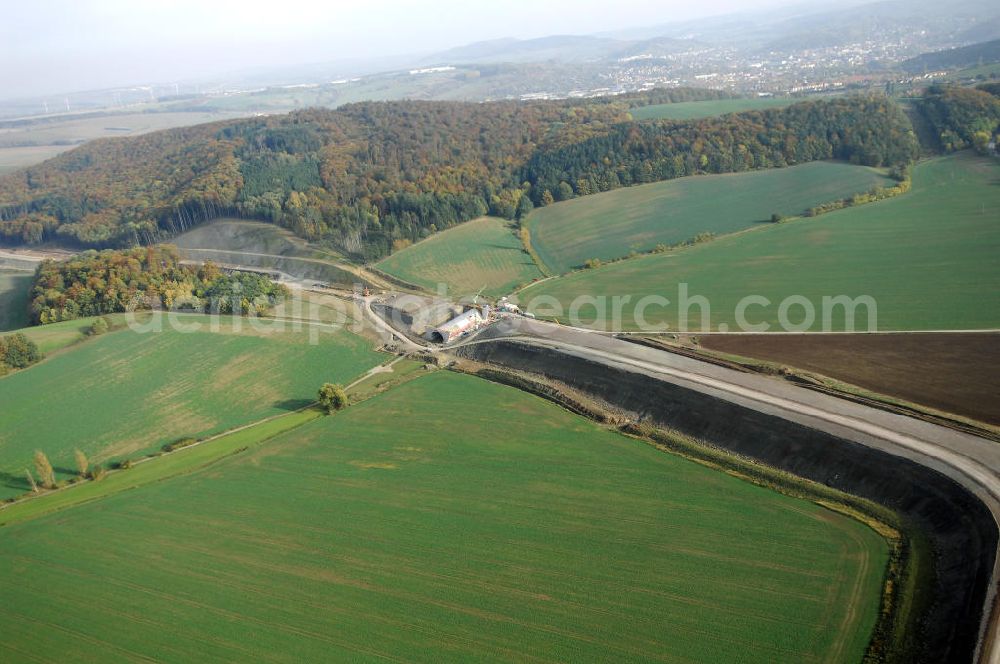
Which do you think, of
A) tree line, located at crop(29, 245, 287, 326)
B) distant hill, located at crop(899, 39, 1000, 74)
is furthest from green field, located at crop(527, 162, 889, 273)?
distant hill, located at crop(899, 39, 1000, 74)

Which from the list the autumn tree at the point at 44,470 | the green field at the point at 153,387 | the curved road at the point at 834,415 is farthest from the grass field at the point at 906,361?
the autumn tree at the point at 44,470

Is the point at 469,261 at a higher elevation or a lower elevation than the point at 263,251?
lower

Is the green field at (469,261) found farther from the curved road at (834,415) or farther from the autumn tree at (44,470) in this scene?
the autumn tree at (44,470)

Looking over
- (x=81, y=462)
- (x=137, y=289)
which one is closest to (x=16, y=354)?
(x=137, y=289)

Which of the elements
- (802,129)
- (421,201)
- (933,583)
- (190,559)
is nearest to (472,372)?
(190,559)

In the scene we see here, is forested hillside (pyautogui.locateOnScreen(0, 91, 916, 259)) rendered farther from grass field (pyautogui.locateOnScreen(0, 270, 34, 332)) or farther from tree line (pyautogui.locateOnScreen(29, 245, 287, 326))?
tree line (pyautogui.locateOnScreen(29, 245, 287, 326))

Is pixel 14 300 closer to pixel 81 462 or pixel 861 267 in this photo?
pixel 81 462

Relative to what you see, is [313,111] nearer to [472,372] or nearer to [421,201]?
[421,201]
